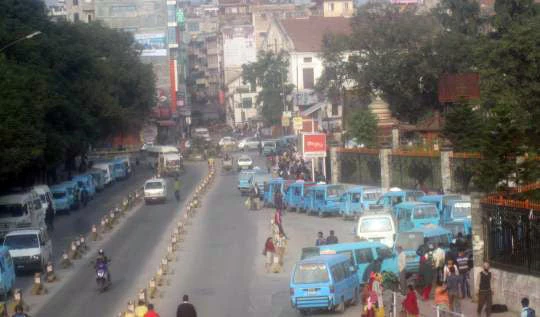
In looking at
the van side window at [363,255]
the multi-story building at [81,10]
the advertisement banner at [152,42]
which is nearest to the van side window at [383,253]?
the van side window at [363,255]

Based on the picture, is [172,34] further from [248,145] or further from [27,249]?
[27,249]

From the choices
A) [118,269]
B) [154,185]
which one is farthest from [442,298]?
[154,185]

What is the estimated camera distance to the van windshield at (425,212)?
1613 inches

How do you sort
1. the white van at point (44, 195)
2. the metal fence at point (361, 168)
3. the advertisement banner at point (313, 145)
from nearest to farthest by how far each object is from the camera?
A: the white van at point (44, 195) → the advertisement banner at point (313, 145) → the metal fence at point (361, 168)

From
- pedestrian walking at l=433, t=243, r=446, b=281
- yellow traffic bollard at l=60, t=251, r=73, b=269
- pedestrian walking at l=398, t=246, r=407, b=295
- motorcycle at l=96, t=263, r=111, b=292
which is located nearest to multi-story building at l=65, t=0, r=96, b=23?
yellow traffic bollard at l=60, t=251, r=73, b=269

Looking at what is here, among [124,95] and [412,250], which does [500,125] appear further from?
[124,95]

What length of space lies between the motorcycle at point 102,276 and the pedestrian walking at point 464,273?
11.3 meters

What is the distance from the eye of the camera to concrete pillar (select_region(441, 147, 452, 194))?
50750 mm

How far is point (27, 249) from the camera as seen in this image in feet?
128

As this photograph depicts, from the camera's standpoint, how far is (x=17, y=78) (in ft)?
188

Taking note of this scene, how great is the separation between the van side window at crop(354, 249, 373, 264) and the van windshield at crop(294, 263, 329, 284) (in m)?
3.29

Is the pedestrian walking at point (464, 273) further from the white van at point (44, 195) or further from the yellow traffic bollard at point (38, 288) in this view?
the white van at point (44, 195)

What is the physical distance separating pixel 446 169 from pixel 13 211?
19.4m

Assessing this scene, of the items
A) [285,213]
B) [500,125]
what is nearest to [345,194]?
[285,213]
